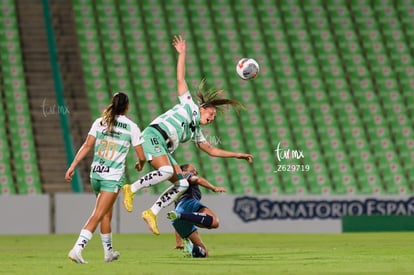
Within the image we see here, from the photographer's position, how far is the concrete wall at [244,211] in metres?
22.0

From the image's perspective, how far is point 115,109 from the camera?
38.8 feet

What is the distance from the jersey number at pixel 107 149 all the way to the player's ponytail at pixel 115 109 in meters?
0.14

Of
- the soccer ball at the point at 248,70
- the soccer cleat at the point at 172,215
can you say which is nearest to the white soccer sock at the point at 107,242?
the soccer cleat at the point at 172,215

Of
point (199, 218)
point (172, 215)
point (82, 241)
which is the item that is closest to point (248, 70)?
point (199, 218)

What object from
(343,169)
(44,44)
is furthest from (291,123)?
(44,44)

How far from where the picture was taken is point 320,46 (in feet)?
95.5

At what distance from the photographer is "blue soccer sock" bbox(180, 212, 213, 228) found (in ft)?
41.9

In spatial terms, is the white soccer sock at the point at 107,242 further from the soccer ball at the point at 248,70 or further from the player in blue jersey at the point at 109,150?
the soccer ball at the point at 248,70

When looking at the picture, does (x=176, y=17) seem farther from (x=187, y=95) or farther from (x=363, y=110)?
(x=187, y=95)

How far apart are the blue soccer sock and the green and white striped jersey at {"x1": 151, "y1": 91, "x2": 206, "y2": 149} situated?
2.72 feet

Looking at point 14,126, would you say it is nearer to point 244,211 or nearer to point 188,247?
point 244,211

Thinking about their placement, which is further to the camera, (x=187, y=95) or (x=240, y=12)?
(x=240, y=12)

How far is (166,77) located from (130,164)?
344 cm

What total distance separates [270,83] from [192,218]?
1534 centimetres
